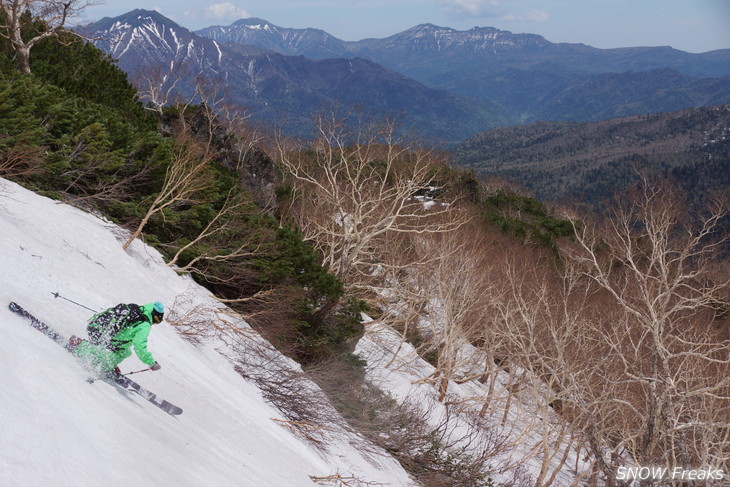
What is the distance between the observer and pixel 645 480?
12.7 m

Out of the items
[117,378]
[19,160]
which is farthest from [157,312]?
[19,160]

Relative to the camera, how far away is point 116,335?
5.96m

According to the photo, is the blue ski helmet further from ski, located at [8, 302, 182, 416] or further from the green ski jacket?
ski, located at [8, 302, 182, 416]

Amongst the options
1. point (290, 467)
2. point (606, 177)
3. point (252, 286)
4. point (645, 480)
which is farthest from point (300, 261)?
point (606, 177)

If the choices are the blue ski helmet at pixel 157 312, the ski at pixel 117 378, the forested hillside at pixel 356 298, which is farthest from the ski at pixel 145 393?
the forested hillside at pixel 356 298

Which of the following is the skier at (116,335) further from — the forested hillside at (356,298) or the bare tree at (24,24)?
the bare tree at (24,24)

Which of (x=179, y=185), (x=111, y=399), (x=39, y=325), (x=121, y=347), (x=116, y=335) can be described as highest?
(x=179, y=185)

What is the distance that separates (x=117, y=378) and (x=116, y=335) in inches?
25.8

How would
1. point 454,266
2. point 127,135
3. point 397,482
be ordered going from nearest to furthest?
point 397,482
point 127,135
point 454,266

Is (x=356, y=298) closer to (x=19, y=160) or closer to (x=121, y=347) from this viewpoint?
(x=19, y=160)

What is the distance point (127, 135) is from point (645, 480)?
16.6 m

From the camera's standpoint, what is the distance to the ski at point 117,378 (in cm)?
603

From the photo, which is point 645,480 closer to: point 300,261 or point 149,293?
point 300,261

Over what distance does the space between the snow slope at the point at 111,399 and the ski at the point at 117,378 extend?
0.16 metres
